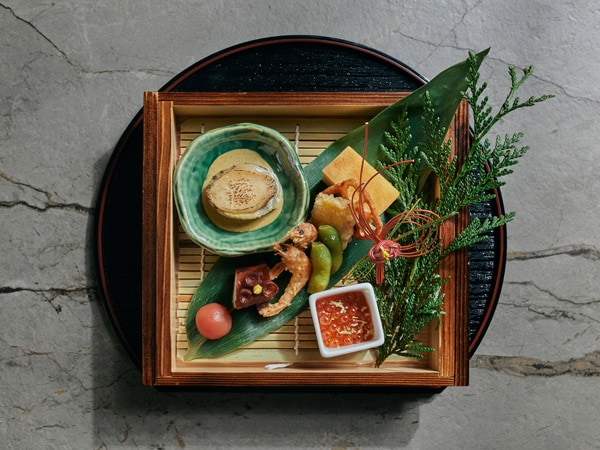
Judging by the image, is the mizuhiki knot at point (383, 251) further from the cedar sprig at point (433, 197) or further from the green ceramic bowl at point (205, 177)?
the green ceramic bowl at point (205, 177)

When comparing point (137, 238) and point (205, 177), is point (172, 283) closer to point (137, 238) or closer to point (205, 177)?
point (137, 238)

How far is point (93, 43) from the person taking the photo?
2.50 meters

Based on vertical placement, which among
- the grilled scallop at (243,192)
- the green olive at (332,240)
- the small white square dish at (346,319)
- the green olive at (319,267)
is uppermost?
the grilled scallop at (243,192)

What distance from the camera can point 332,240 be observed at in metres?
2.03

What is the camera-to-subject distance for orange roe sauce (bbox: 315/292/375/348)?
2.02m

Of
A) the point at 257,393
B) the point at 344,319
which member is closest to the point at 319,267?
the point at 344,319

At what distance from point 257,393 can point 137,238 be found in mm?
A: 889

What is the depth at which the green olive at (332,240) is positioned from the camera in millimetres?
2025

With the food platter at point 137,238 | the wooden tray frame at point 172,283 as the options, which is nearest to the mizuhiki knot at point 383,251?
the wooden tray frame at point 172,283

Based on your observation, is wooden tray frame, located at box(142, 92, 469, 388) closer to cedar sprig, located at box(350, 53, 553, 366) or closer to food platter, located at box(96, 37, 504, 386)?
cedar sprig, located at box(350, 53, 553, 366)

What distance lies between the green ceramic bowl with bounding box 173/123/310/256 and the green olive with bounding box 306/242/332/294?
135 mm

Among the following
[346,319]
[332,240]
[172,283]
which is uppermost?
[332,240]

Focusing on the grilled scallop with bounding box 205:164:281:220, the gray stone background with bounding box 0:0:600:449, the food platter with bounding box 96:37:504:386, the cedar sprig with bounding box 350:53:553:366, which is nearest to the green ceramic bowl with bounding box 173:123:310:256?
the grilled scallop with bounding box 205:164:281:220

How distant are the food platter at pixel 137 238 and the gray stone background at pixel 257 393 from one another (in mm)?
272
